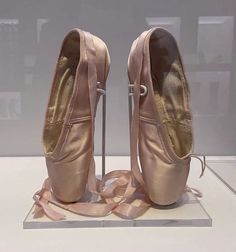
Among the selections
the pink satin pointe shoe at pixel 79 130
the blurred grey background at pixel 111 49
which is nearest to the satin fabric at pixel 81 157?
the pink satin pointe shoe at pixel 79 130

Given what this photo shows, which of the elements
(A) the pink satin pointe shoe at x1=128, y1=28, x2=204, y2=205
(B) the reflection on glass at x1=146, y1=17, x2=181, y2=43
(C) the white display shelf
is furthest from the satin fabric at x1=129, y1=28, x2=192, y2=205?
(B) the reflection on glass at x1=146, y1=17, x2=181, y2=43

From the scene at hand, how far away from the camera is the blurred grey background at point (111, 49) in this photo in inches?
29.9

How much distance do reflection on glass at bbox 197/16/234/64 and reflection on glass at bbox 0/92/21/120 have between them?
453mm

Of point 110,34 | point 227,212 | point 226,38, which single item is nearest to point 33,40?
point 110,34

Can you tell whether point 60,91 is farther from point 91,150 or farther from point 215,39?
point 215,39

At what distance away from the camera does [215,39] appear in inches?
31.0

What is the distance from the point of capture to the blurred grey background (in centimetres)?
76

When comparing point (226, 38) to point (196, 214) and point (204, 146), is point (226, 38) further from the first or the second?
point (196, 214)

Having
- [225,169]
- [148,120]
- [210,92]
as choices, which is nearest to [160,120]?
[148,120]

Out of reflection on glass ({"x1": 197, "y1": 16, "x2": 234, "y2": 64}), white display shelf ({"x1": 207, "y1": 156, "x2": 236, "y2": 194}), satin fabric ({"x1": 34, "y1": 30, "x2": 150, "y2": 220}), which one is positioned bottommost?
white display shelf ({"x1": 207, "y1": 156, "x2": 236, "y2": 194})

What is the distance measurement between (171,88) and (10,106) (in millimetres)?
460

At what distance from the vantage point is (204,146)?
0.83 meters

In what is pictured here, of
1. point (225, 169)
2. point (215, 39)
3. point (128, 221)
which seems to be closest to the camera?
point (128, 221)

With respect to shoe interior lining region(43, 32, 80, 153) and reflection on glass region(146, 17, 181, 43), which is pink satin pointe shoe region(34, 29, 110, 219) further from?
reflection on glass region(146, 17, 181, 43)
